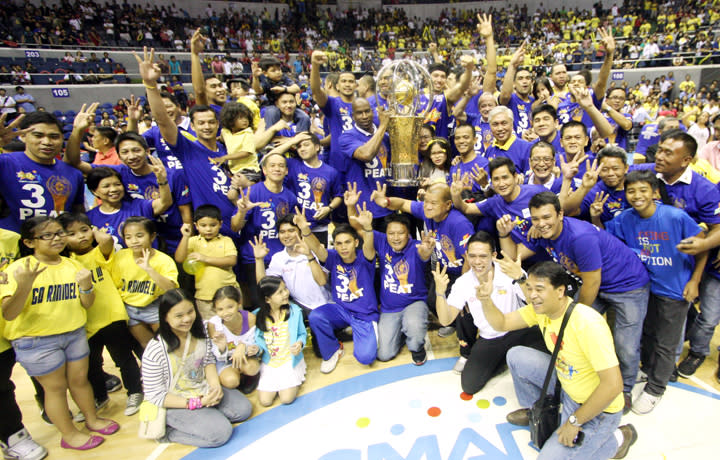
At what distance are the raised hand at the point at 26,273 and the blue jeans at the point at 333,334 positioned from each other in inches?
75.7

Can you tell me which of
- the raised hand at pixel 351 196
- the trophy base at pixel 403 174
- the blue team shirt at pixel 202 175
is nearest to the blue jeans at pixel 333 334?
the raised hand at pixel 351 196

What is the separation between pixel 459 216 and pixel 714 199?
167 centimetres

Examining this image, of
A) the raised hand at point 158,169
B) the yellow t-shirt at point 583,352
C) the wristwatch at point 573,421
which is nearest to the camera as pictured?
the yellow t-shirt at point 583,352

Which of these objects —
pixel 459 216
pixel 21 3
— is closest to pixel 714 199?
pixel 459 216

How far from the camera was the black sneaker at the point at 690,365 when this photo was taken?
297 centimetres

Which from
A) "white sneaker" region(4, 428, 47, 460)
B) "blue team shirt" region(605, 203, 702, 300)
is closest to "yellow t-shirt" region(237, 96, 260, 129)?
"white sneaker" region(4, 428, 47, 460)

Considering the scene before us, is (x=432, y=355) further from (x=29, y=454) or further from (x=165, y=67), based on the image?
(x=165, y=67)

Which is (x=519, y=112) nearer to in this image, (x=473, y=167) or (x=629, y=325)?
(x=473, y=167)

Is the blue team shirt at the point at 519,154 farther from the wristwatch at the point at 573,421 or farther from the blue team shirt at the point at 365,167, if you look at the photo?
the wristwatch at the point at 573,421

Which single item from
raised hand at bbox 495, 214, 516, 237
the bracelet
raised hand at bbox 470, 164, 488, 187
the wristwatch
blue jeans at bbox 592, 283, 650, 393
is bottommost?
the bracelet

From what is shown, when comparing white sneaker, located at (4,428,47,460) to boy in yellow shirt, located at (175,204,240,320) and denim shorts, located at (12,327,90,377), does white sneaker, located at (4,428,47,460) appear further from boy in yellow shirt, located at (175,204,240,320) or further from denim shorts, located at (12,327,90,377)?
boy in yellow shirt, located at (175,204,240,320)

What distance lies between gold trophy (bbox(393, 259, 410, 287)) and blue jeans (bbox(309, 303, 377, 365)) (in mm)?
467

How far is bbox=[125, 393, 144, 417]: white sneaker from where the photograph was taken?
3.04 metres

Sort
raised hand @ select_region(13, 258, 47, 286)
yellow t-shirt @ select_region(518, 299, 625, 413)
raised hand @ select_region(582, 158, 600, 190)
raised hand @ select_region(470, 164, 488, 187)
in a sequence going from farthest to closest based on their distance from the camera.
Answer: raised hand @ select_region(470, 164, 488, 187) → raised hand @ select_region(582, 158, 600, 190) → raised hand @ select_region(13, 258, 47, 286) → yellow t-shirt @ select_region(518, 299, 625, 413)
